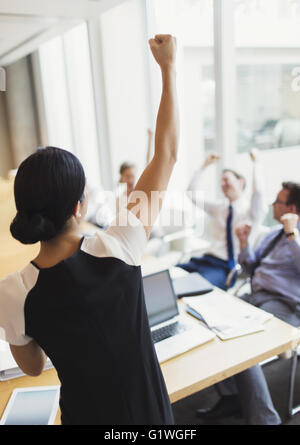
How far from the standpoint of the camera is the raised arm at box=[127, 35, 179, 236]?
834 millimetres

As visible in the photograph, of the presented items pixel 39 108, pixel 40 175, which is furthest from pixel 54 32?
pixel 40 175

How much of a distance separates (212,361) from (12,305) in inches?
36.8

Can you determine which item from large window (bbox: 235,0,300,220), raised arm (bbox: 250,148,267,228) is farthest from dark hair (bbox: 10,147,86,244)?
large window (bbox: 235,0,300,220)

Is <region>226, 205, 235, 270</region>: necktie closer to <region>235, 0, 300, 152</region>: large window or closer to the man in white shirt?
the man in white shirt

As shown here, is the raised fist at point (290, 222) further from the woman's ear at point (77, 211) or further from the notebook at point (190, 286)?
the woman's ear at point (77, 211)

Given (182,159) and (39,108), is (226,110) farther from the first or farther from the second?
(39,108)

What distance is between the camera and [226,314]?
1.76 meters

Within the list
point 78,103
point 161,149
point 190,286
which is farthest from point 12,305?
point 78,103

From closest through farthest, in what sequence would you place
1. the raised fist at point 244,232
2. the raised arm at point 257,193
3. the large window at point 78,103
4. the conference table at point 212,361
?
the conference table at point 212,361
the raised fist at point 244,232
the raised arm at point 257,193
the large window at point 78,103

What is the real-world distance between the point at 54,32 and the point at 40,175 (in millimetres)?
1854

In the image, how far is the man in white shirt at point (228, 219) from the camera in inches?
109

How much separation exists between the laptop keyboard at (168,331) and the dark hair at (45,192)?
0.98 m

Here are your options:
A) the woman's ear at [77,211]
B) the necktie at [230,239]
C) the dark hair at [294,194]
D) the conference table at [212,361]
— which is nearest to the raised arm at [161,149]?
the woman's ear at [77,211]
